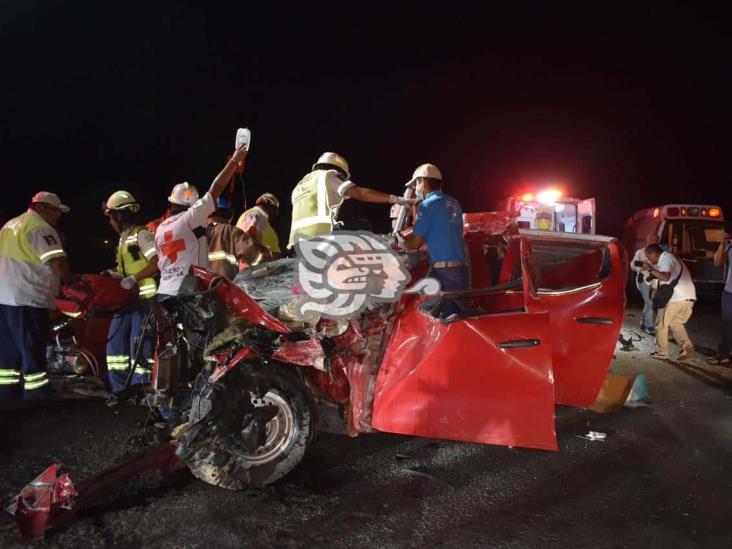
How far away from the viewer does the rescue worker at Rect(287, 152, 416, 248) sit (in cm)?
409

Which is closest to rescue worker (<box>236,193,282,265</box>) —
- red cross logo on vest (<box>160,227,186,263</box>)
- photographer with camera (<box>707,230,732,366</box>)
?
red cross logo on vest (<box>160,227,186,263</box>)

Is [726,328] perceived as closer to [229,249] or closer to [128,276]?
[229,249]

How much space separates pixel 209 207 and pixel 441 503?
275 cm

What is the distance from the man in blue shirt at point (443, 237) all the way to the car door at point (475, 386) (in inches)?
32.1

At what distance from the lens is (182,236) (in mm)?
4488

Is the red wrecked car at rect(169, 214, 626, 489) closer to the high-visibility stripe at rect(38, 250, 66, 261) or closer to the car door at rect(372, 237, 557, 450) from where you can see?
the car door at rect(372, 237, 557, 450)

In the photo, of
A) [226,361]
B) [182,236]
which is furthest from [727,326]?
[182,236]

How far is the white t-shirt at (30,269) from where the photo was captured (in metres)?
4.89

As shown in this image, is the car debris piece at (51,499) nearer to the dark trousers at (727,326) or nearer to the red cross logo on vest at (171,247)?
the red cross logo on vest at (171,247)

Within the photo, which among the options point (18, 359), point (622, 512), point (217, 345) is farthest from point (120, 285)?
point (622, 512)

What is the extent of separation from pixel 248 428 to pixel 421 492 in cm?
114

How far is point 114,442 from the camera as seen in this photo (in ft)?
13.3

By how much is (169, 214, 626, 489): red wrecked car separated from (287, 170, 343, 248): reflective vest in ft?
2.43

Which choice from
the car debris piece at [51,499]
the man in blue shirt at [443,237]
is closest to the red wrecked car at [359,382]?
the car debris piece at [51,499]
